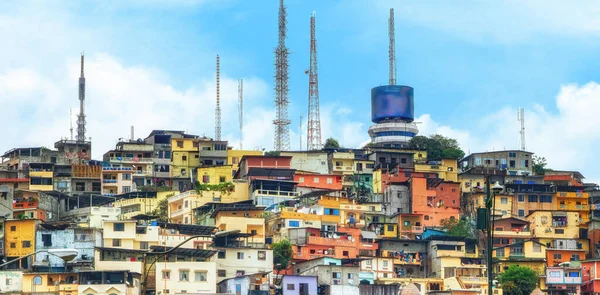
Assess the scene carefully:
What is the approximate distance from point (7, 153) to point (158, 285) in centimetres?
4560

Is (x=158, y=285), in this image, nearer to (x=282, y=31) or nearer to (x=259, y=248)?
(x=259, y=248)

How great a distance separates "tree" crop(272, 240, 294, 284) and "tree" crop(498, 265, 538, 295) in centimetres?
1591

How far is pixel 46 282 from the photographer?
75.4 meters

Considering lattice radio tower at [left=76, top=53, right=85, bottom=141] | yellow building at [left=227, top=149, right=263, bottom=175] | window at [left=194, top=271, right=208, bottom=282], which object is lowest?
window at [left=194, top=271, right=208, bottom=282]

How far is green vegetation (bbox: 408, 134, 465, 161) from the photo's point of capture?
12788 centimetres

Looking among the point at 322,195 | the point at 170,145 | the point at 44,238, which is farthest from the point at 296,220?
the point at 170,145

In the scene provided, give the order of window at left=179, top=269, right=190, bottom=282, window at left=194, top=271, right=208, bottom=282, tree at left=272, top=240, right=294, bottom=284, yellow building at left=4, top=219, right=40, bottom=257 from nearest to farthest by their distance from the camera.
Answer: window at left=179, top=269, right=190, bottom=282
window at left=194, top=271, right=208, bottom=282
yellow building at left=4, top=219, right=40, bottom=257
tree at left=272, top=240, right=294, bottom=284

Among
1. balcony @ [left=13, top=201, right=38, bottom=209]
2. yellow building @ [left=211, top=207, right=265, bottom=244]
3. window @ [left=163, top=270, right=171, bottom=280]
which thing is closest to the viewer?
window @ [left=163, top=270, right=171, bottom=280]

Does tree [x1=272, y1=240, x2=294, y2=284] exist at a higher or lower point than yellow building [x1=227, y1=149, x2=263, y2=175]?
lower

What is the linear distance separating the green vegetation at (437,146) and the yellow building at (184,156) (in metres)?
24.9

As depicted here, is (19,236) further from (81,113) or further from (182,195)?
(81,113)

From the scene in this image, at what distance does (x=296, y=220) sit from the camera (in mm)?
94062

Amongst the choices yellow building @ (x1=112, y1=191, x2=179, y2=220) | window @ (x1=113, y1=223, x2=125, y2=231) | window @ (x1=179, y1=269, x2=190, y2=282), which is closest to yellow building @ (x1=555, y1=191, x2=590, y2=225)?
yellow building @ (x1=112, y1=191, x2=179, y2=220)

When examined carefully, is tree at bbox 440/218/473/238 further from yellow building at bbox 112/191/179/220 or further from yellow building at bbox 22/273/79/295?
yellow building at bbox 22/273/79/295
